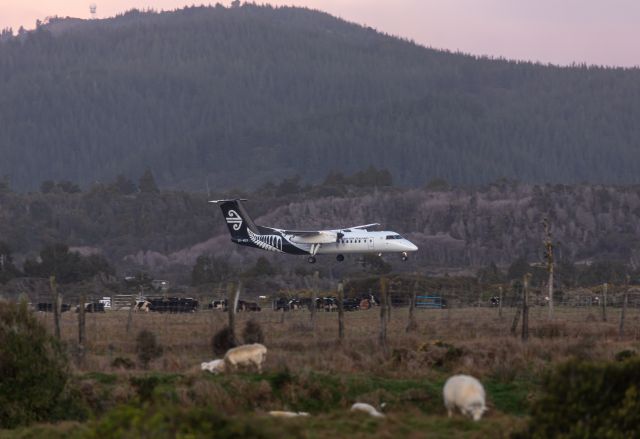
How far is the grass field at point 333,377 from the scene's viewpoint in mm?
22078

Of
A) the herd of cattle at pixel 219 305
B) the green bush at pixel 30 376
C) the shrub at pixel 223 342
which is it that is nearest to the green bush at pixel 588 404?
the green bush at pixel 30 376

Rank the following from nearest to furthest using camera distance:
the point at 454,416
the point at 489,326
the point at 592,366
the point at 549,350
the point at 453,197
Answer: the point at 592,366, the point at 454,416, the point at 549,350, the point at 489,326, the point at 453,197

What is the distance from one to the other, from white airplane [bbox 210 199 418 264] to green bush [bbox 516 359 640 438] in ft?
196

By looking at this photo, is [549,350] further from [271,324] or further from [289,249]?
[289,249]

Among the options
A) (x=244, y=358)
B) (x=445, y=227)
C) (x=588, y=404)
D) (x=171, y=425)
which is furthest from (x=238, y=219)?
(x=445, y=227)

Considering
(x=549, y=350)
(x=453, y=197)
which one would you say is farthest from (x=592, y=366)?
(x=453, y=197)

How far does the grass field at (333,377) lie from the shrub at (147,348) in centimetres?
36

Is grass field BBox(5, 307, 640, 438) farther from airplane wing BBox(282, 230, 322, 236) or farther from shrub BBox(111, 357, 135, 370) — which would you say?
airplane wing BBox(282, 230, 322, 236)

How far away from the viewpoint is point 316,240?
285 ft

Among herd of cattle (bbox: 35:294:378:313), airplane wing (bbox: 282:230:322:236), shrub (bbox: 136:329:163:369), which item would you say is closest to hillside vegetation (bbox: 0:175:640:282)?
airplane wing (bbox: 282:230:322:236)

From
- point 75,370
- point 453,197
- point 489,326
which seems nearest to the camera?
point 75,370

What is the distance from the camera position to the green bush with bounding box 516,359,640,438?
19.7 m

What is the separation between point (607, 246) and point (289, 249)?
87302 mm

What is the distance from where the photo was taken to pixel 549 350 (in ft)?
122
